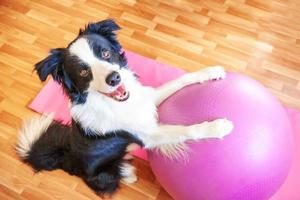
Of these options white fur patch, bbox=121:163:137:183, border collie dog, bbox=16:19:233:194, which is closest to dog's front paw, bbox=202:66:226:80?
border collie dog, bbox=16:19:233:194

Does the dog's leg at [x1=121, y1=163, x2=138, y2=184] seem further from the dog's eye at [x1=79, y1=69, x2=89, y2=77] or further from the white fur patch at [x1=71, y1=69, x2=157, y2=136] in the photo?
the dog's eye at [x1=79, y1=69, x2=89, y2=77]

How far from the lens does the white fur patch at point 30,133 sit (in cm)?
193

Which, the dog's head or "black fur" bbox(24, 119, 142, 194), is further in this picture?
"black fur" bbox(24, 119, 142, 194)

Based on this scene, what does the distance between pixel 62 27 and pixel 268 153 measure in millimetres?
2058

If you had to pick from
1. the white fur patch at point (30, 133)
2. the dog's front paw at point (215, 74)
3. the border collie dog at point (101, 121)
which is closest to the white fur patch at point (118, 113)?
the border collie dog at point (101, 121)

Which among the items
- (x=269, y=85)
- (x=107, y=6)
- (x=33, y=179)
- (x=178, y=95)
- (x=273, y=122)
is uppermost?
(x=273, y=122)

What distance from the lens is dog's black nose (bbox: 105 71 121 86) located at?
1.35 metres

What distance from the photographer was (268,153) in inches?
56.8

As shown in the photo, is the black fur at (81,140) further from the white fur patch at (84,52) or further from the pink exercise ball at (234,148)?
the pink exercise ball at (234,148)

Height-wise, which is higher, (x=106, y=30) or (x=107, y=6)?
(x=106, y=30)

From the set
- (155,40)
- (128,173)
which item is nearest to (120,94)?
(128,173)

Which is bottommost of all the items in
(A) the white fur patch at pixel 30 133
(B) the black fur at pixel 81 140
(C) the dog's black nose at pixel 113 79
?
(A) the white fur patch at pixel 30 133

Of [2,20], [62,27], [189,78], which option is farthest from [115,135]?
[2,20]

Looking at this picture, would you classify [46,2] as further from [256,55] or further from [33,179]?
[256,55]
